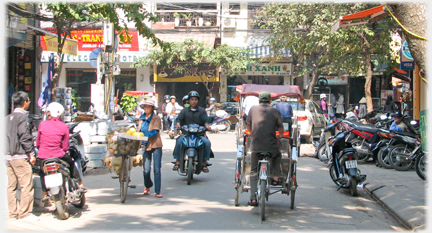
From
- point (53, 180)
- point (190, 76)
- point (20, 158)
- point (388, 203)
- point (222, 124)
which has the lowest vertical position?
point (388, 203)

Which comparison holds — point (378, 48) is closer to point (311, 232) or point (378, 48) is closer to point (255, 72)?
point (255, 72)

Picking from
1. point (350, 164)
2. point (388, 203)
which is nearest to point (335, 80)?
point (350, 164)

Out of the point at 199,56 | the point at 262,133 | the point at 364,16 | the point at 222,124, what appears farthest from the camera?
the point at 199,56

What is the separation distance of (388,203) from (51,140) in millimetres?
5267

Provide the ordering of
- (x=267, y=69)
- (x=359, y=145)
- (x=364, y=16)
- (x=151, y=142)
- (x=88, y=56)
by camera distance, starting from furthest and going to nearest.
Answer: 1. (x=267, y=69)
2. (x=88, y=56)
3. (x=359, y=145)
4. (x=364, y=16)
5. (x=151, y=142)

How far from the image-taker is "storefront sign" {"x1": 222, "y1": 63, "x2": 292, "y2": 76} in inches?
994

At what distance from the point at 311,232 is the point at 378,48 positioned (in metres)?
15.0

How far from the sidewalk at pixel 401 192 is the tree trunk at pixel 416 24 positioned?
219 centimetres

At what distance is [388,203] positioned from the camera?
6738 mm

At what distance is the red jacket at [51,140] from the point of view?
18.5 ft

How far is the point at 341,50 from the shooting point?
18.5 metres

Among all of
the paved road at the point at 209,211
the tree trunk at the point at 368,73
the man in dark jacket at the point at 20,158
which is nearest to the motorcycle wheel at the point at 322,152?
the paved road at the point at 209,211

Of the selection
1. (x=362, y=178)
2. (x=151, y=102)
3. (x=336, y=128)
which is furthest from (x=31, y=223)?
(x=336, y=128)

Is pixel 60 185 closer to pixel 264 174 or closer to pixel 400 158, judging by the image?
pixel 264 174
